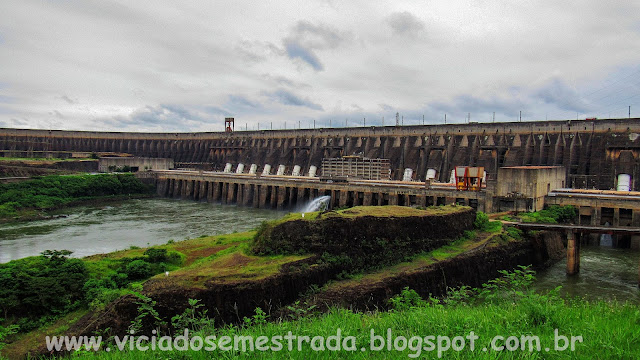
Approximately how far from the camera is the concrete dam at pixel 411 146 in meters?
40.6

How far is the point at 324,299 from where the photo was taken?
13.2 m

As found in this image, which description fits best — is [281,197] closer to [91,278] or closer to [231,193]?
[231,193]

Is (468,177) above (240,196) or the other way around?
above

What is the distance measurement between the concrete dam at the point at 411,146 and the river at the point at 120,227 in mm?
19300

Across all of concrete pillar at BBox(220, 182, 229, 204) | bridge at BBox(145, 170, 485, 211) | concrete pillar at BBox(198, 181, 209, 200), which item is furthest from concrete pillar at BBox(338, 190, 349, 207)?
concrete pillar at BBox(198, 181, 209, 200)

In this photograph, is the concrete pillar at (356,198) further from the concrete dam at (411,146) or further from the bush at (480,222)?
the bush at (480,222)

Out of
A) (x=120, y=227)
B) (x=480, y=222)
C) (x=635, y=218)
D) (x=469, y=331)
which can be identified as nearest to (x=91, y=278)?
(x=469, y=331)

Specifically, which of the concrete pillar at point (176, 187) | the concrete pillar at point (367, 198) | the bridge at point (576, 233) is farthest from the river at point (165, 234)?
the concrete pillar at point (367, 198)

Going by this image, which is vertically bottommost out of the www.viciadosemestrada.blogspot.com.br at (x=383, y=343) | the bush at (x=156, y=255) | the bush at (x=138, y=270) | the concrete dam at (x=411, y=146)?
the bush at (x=138, y=270)

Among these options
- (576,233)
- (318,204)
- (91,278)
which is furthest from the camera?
(318,204)

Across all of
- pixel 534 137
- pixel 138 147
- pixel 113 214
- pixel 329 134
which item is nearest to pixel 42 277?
pixel 113 214

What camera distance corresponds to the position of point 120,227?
33062mm

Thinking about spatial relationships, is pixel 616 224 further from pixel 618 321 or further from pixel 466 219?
pixel 618 321

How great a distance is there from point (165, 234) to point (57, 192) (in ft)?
70.7
